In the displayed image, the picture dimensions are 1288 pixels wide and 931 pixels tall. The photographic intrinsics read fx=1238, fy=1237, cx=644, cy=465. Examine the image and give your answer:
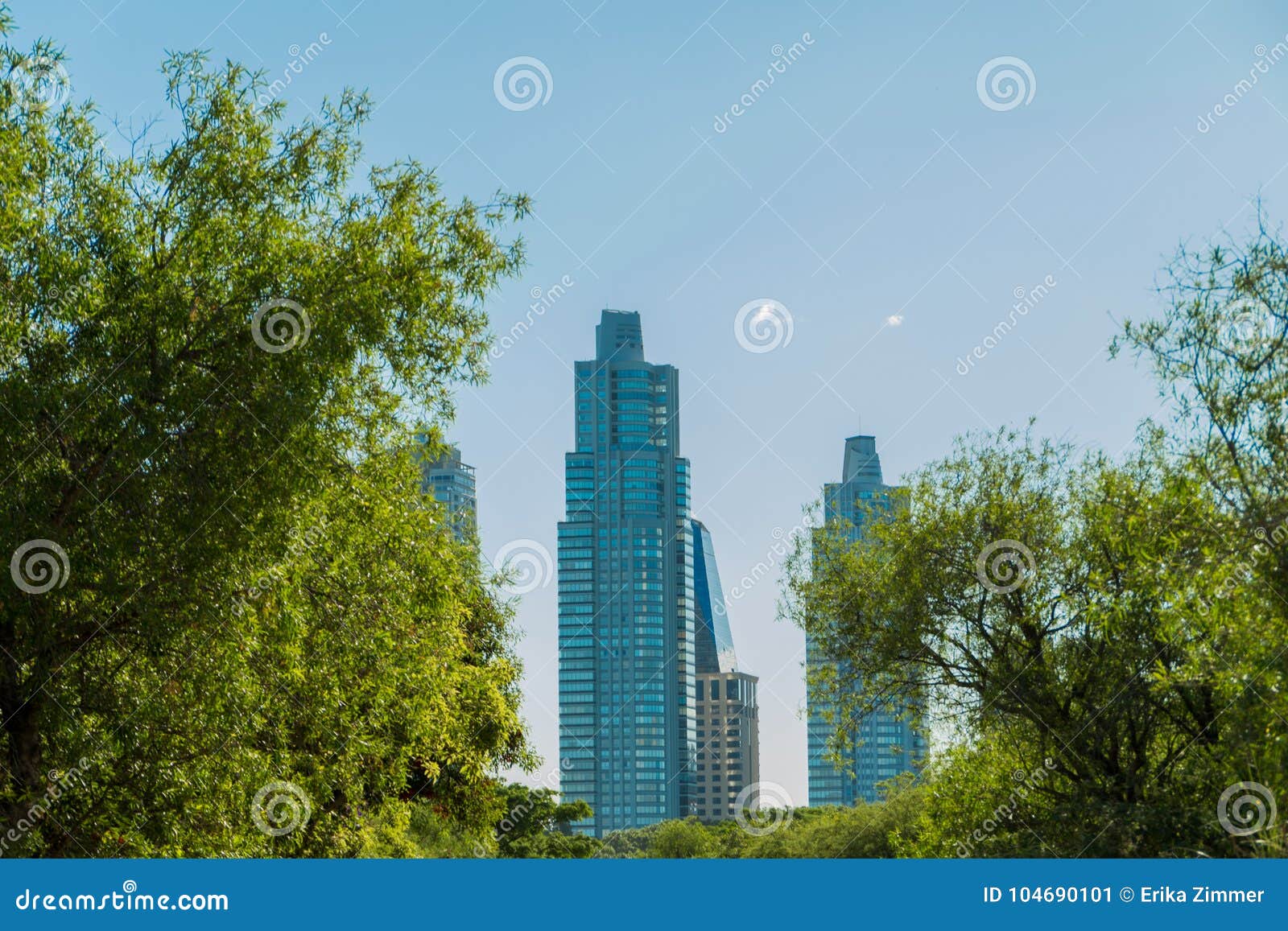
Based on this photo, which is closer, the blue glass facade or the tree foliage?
the tree foliage

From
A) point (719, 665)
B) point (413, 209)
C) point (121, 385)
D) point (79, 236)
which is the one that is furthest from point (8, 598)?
point (719, 665)

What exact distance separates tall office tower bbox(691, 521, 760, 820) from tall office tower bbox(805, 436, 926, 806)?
31.5 ft

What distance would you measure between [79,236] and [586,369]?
14443 cm

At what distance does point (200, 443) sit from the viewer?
11352mm

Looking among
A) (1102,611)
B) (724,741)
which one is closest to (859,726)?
(1102,611)

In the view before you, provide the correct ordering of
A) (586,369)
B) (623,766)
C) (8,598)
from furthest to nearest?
(586,369) → (623,766) → (8,598)

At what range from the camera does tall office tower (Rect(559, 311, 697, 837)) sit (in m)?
144

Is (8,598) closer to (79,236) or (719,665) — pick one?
(79,236)

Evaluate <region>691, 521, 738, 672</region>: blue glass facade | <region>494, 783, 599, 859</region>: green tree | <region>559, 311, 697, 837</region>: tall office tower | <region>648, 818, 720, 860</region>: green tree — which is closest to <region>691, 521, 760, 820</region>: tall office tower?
<region>691, 521, 738, 672</region>: blue glass facade

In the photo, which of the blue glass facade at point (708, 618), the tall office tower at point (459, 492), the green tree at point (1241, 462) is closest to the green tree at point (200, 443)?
the green tree at point (1241, 462)

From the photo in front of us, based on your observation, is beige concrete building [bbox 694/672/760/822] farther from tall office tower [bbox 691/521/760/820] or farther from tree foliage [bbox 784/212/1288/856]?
tree foliage [bbox 784/212/1288/856]

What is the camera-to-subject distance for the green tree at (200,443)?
36.1 feet

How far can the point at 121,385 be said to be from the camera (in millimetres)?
10953

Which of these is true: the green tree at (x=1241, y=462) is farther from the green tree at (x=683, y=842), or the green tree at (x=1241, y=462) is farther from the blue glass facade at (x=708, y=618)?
the blue glass facade at (x=708, y=618)
